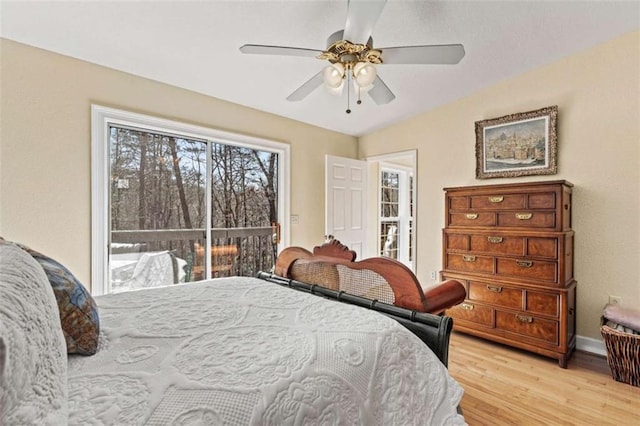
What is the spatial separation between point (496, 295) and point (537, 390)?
2.75 ft

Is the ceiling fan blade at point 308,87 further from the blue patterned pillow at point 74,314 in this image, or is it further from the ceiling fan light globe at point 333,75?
the blue patterned pillow at point 74,314

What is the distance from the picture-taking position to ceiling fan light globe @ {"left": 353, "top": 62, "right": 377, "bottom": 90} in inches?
71.9

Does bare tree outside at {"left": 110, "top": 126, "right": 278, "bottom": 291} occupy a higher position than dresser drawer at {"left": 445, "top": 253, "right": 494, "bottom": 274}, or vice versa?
bare tree outside at {"left": 110, "top": 126, "right": 278, "bottom": 291}

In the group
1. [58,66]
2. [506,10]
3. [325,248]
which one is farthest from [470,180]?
[58,66]

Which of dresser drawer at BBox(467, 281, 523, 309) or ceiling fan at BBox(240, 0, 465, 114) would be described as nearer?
ceiling fan at BBox(240, 0, 465, 114)

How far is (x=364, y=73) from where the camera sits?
6.02ft

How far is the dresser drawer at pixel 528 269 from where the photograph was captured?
2.59 meters

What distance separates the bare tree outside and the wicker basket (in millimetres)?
3137

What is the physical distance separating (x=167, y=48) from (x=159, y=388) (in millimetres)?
2425

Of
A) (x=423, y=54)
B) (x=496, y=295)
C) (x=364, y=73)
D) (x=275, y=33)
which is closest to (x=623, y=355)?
(x=496, y=295)

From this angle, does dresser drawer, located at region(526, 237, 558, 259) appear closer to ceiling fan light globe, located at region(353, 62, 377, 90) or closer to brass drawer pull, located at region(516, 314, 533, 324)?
brass drawer pull, located at region(516, 314, 533, 324)

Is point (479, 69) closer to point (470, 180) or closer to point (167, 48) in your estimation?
point (470, 180)

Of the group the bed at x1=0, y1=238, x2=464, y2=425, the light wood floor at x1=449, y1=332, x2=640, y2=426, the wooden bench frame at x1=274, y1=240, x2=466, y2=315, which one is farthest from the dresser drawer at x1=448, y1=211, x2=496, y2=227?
the bed at x1=0, y1=238, x2=464, y2=425

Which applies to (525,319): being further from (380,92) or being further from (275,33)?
(275,33)
